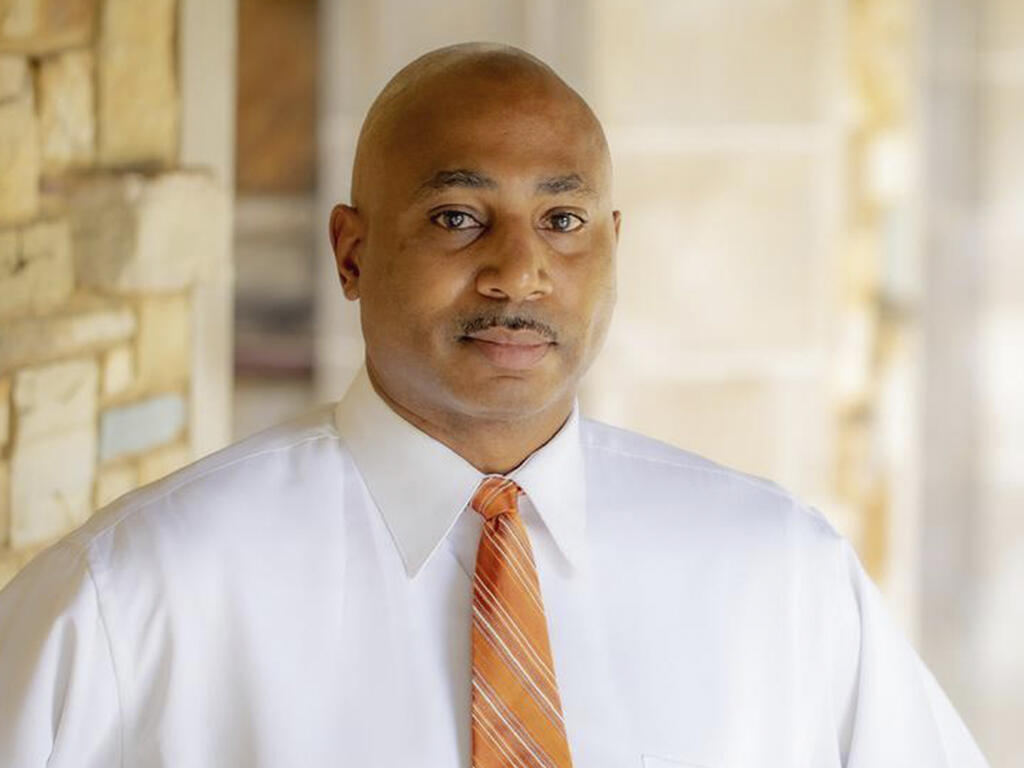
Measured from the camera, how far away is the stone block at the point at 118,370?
217 cm

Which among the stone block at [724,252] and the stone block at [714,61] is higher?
the stone block at [714,61]

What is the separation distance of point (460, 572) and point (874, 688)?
1.30ft

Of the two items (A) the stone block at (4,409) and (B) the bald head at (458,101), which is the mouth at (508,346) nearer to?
(B) the bald head at (458,101)

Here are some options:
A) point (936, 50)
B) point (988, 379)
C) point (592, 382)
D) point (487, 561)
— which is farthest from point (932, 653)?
point (487, 561)

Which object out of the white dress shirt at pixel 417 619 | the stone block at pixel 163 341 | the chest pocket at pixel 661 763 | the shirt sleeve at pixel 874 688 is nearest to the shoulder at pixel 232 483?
the white dress shirt at pixel 417 619

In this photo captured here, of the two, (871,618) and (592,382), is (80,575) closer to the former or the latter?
(871,618)

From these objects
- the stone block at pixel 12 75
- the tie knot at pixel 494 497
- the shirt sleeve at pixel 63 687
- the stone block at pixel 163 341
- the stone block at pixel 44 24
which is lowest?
the shirt sleeve at pixel 63 687

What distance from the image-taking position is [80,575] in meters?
1.47

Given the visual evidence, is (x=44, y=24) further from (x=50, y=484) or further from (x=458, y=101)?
(x=458, y=101)

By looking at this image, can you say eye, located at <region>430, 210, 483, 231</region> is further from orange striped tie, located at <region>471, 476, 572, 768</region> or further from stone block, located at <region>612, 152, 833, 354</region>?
stone block, located at <region>612, 152, 833, 354</region>

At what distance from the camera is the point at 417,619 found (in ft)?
5.17

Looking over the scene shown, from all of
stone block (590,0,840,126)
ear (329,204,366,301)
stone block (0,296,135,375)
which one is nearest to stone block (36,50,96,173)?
stone block (0,296,135,375)

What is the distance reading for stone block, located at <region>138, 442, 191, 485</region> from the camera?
2.28 metres

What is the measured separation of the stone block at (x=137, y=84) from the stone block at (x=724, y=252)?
1.46 m
